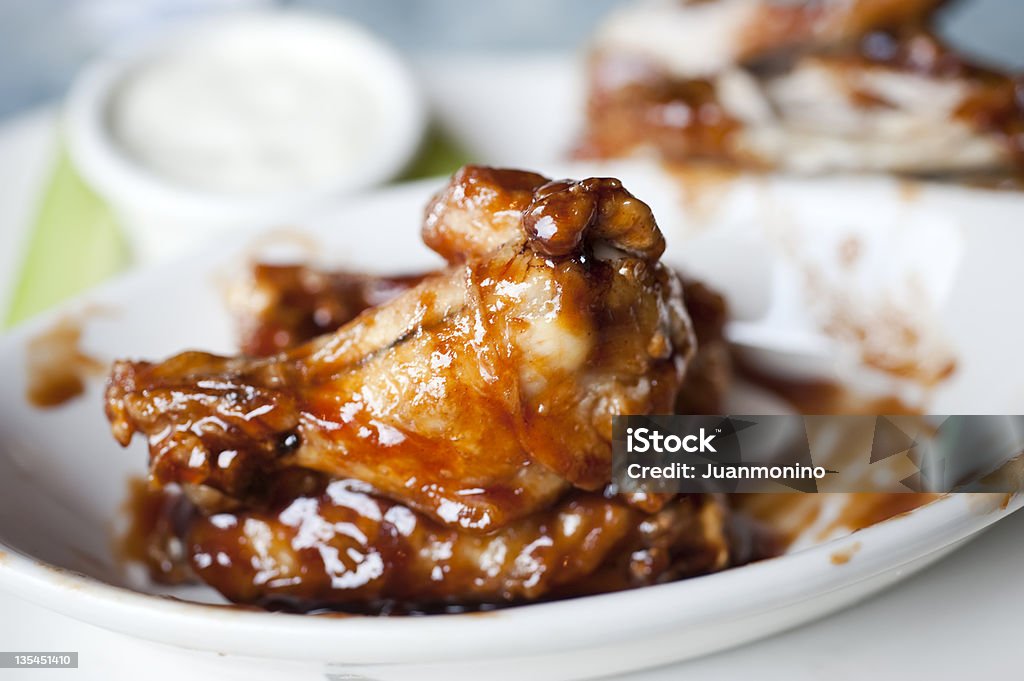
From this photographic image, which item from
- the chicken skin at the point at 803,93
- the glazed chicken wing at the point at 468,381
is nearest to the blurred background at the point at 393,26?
the chicken skin at the point at 803,93

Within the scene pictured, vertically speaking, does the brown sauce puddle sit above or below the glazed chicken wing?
below

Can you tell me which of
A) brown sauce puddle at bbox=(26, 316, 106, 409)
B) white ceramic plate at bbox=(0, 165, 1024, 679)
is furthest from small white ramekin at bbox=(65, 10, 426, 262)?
brown sauce puddle at bbox=(26, 316, 106, 409)

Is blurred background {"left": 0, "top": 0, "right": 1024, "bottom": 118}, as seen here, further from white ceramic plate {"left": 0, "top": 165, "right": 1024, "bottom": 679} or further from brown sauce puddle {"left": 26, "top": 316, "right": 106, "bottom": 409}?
brown sauce puddle {"left": 26, "top": 316, "right": 106, "bottom": 409}

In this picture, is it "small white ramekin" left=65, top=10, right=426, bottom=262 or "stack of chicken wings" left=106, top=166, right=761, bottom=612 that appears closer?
"stack of chicken wings" left=106, top=166, right=761, bottom=612

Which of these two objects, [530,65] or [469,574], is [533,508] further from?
[530,65]

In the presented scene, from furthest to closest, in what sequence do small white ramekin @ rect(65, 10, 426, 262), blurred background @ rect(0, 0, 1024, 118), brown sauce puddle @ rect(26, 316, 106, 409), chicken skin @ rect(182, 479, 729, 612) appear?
blurred background @ rect(0, 0, 1024, 118) → small white ramekin @ rect(65, 10, 426, 262) → brown sauce puddle @ rect(26, 316, 106, 409) → chicken skin @ rect(182, 479, 729, 612)

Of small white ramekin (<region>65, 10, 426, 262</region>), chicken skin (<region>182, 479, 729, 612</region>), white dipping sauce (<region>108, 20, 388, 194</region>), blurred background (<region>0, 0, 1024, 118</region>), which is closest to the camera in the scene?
chicken skin (<region>182, 479, 729, 612</region>)
